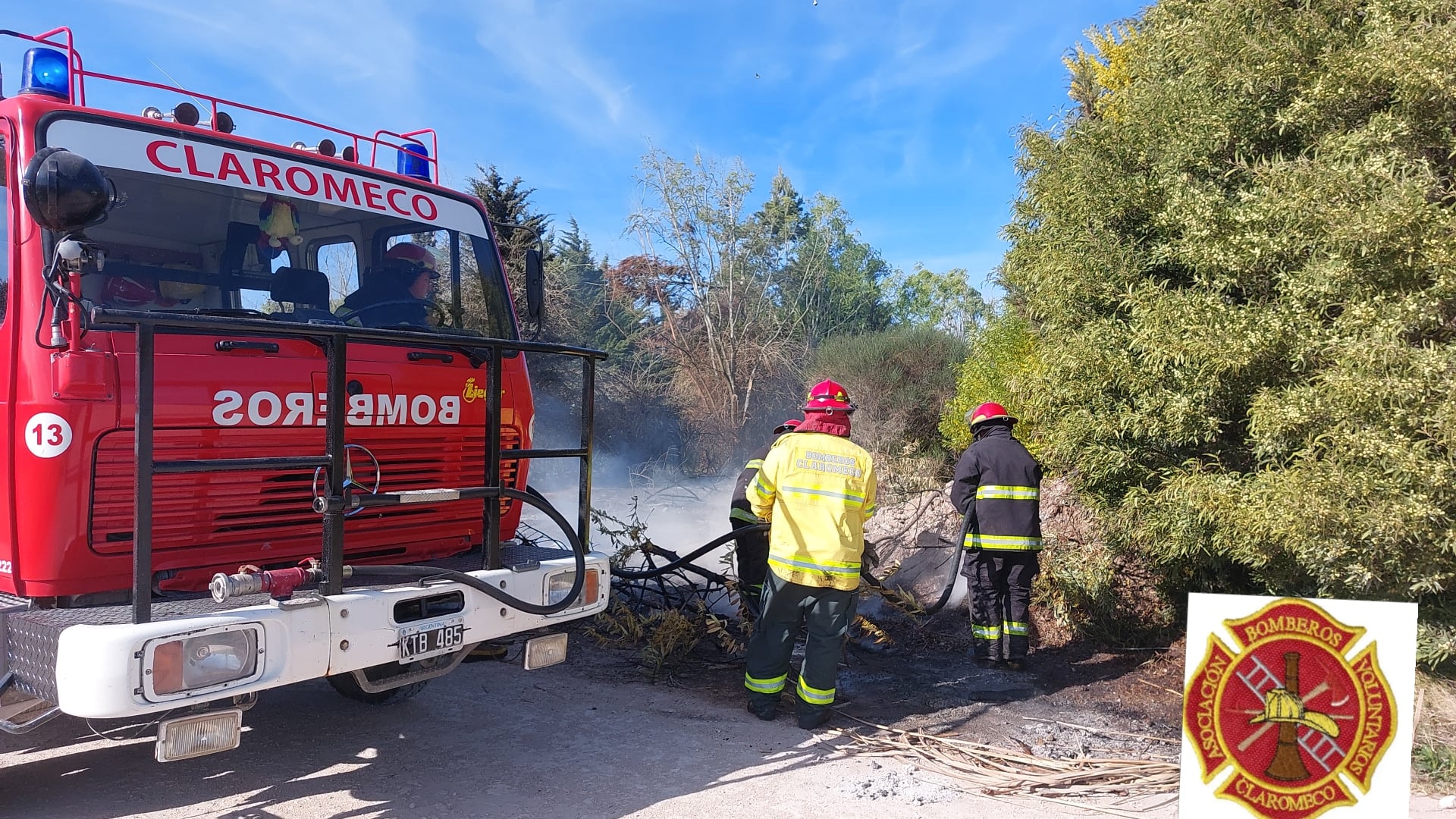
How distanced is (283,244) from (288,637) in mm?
1910

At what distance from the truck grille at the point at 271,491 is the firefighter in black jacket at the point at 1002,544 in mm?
3161

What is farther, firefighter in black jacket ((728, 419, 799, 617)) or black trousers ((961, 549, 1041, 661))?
firefighter in black jacket ((728, 419, 799, 617))

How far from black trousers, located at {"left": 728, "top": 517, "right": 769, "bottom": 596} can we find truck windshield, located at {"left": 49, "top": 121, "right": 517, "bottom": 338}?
7.09 ft

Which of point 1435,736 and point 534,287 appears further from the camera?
point 534,287

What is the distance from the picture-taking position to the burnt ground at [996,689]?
16.2ft

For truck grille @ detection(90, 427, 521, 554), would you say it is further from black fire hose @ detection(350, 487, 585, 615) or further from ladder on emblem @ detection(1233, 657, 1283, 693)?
ladder on emblem @ detection(1233, 657, 1283, 693)

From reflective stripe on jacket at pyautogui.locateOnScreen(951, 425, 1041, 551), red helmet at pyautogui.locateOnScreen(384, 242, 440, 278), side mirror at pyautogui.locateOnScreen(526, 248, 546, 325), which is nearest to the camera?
red helmet at pyautogui.locateOnScreen(384, 242, 440, 278)

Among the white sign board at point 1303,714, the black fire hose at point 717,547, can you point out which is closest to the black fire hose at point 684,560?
the black fire hose at point 717,547

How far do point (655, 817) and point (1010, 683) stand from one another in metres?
2.95

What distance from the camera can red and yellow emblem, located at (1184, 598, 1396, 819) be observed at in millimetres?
2666

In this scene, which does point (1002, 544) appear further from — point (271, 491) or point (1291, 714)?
point (271, 491)

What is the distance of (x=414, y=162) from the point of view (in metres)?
5.27

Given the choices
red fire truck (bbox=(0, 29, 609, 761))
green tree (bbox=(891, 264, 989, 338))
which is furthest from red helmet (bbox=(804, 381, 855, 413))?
green tree (bbox=(891, 264, 989, 338))

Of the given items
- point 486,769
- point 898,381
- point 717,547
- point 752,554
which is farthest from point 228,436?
point 898,381
